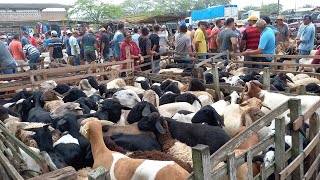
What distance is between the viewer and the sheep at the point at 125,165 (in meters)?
2.75

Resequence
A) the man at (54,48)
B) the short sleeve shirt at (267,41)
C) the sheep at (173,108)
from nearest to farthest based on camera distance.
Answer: the sheep at (173,108) < the short sleeve shirt at (267,41) < the man at (54,48)

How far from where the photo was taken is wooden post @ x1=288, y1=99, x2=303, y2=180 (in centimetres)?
334

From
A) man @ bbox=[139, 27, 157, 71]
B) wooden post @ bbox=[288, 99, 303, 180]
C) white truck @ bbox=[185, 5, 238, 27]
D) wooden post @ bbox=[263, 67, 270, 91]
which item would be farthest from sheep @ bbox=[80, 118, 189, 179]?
white truck @ bbox=[185, 5, 238, 27]

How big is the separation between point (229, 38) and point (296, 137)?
20.6ft

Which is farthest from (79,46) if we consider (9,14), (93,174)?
(9,14)

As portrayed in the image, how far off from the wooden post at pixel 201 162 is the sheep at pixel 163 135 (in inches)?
61.8

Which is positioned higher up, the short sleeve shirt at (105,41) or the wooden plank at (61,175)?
the short sleeve shirt at (105,41)

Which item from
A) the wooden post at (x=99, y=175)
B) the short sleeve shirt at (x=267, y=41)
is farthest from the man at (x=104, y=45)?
the wooden post at (x=99, y=175)

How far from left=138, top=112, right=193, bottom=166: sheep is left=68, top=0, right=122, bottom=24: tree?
88.3 feet

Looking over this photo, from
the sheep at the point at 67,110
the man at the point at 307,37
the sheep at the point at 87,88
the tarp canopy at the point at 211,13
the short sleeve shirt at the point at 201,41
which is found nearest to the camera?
the sheep at the point at 67,110

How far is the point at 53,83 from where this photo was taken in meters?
7.39

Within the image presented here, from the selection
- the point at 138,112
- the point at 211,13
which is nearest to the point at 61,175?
the point at 138,112

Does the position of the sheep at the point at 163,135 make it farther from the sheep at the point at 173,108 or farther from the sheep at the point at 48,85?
the sheep at the point at 48,85

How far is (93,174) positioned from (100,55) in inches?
436
